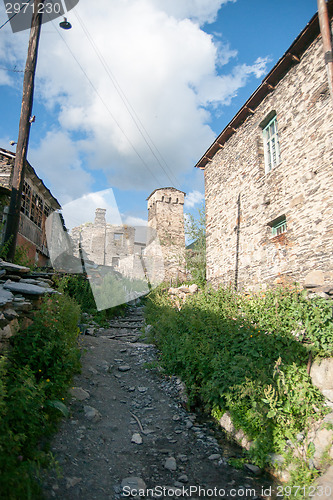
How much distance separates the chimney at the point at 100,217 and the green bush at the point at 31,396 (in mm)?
17072

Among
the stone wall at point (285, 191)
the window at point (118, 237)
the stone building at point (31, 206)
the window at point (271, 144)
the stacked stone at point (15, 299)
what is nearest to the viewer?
the stacked stone at point (15, 299)

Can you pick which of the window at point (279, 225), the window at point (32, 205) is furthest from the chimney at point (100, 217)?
the window at point (279, 225)

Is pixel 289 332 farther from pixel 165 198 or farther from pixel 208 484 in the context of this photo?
pixel 165 198

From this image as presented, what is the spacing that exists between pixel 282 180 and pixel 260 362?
16.6 ft

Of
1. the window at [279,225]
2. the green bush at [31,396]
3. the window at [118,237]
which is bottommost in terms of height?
the green bush at [31,396]

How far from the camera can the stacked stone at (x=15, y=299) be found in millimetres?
3803

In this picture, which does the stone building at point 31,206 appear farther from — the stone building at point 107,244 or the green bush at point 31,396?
the green bush at point 31,396

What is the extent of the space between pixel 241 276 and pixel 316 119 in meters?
4.83

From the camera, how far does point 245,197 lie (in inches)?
383

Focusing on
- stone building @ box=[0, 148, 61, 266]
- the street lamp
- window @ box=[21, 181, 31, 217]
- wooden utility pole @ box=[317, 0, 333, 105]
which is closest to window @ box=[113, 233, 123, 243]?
stone building @ box=[0, 148, 61, 266]

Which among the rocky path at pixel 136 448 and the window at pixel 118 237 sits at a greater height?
the window at pixel 118 237

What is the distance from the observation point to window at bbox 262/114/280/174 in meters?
8.44

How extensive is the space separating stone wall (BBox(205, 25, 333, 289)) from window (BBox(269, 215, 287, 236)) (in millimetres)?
107

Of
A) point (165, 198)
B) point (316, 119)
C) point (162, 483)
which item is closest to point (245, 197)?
point (316, 119)
